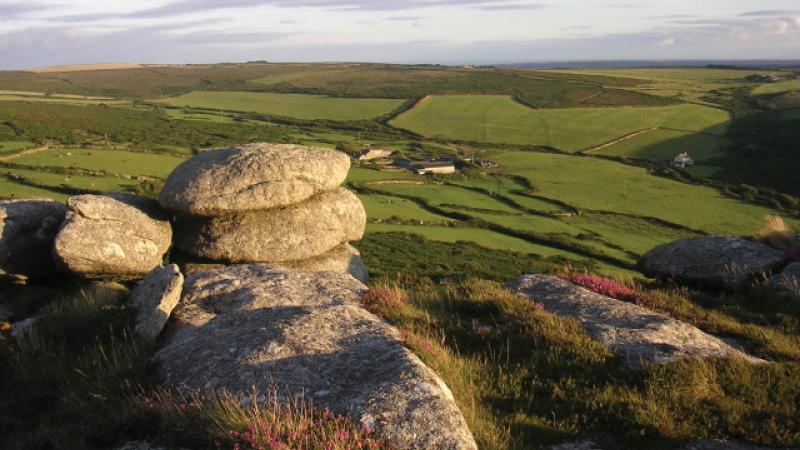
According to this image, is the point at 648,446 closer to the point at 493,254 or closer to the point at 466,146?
the point at 493,254

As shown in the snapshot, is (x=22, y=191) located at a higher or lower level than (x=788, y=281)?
lower

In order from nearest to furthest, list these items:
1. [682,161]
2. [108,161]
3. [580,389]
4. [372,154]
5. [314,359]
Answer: [314,359] < [580,389] < [108,161] < [682,161] < [372,154]

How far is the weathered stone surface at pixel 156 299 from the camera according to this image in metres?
12.4

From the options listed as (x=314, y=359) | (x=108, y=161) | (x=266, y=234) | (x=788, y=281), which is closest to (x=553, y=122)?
(x=108, y=161)

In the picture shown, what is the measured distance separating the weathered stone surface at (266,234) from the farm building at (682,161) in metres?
107

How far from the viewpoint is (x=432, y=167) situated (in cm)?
10906

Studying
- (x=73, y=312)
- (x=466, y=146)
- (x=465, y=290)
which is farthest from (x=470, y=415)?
(x=466, y=146)

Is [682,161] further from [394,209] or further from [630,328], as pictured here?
[630,328]

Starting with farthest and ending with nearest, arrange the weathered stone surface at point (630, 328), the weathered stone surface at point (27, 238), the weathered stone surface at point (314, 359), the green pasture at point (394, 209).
Answer: the green pasture at point (394, 209) → the weathered stone surface at point (27, 238) → the weathered stone surface at point (630, 328) → the weathered stone surface at point (314, 359)

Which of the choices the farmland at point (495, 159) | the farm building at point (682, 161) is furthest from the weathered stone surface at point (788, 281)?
the farm building at point (682, 161)

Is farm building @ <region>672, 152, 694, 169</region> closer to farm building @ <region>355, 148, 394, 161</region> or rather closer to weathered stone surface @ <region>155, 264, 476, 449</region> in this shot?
farm building @ <region>355, 148, 394, 161</region>

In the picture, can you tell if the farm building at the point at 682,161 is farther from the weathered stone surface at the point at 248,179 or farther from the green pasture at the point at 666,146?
the weathered stone surface at the point at 248,179

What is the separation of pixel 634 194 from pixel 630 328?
85781 mm

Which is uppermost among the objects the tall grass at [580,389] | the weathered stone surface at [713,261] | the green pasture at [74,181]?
the tall grass at [580,389]
